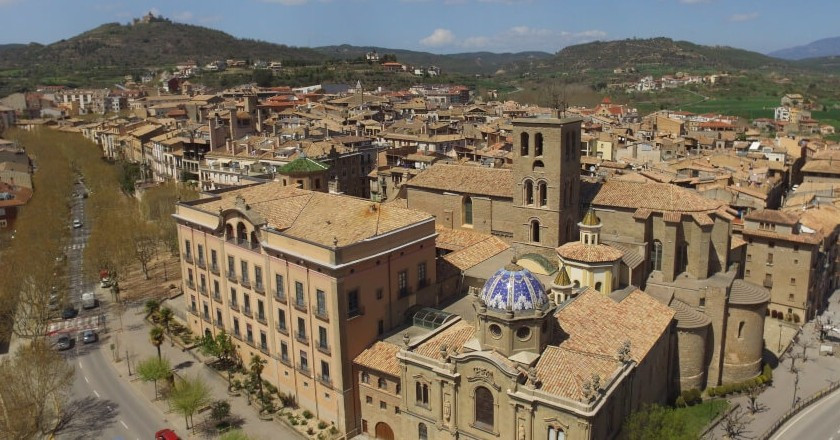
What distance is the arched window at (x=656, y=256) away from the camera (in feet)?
151

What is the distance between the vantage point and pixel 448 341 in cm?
3541


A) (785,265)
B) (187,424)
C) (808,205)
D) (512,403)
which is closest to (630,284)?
(512,403)

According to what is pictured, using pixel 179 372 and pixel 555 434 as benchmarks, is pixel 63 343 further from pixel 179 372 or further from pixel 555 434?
pixel 555 434

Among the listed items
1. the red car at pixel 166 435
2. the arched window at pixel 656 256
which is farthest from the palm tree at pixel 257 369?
the arched window at pixel 656 256

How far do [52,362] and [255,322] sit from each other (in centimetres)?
1210

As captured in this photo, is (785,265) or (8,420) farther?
(785,265)

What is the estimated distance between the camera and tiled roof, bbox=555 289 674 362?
34.5 metres

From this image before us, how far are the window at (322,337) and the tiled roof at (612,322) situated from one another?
43.7 ft

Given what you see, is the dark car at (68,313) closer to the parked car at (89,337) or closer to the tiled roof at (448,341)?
the parked car at (89,337)

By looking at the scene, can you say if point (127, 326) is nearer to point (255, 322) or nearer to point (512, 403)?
point (255, 322)

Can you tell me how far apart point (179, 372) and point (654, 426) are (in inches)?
1274

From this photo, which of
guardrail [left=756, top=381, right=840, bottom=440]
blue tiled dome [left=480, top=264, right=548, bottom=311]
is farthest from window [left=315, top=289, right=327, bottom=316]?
guardrail [left=756, top=381, right=840, bottom=440]

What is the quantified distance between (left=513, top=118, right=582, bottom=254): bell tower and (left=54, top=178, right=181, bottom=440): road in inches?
1091

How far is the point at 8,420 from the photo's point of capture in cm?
3388
